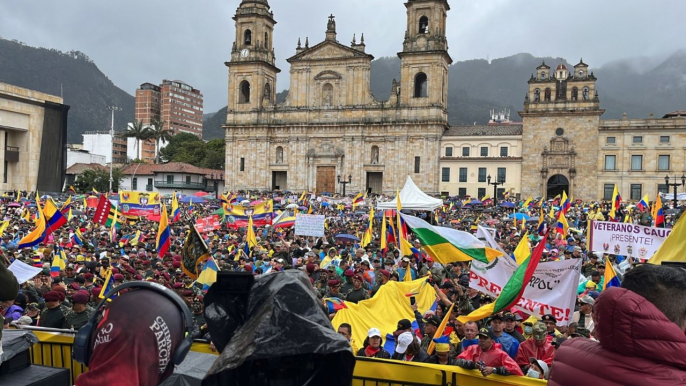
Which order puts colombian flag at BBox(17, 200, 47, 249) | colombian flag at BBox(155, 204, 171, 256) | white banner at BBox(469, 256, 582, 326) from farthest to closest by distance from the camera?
colombian flag at BBox(17, 200, 47, 249) < colombian flag at BBox(155, 204, 171, 256) < white banner at BBox(469, 256, 582, 326)

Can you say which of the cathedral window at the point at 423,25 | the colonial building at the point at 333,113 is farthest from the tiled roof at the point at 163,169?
the cathedral window at the point at 423,25

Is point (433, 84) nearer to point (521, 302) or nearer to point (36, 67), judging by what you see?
point (521, 302)

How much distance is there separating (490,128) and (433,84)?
6.94 m

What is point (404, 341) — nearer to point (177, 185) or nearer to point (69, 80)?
point (177, 185)

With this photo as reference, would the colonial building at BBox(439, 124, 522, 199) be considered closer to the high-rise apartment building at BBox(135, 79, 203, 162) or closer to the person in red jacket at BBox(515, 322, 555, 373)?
the person in red jacket at BBox(515, 322, 555, 373)

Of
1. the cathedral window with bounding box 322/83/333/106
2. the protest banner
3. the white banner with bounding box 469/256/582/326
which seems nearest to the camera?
the white banner with bounding box 469/256/582/326

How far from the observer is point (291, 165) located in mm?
56719

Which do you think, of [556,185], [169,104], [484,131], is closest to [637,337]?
[556,185]

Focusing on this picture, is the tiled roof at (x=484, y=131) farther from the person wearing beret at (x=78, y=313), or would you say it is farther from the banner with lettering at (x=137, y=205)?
the person wearing beret at (x=78, y=313)

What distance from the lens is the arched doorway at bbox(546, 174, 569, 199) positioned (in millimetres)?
49719

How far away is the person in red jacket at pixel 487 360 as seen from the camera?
4402mm

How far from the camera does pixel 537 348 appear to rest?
5426mm

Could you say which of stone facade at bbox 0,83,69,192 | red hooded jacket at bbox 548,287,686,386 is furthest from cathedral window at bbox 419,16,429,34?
red hooded jacket at bbox 548,287,686,386

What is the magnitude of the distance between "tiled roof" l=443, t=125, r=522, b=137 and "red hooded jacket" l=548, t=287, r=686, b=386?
167ft
